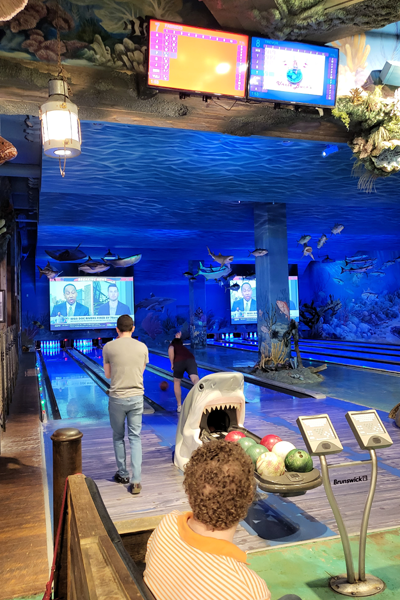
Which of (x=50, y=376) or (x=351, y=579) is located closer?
(x=351, y=579)

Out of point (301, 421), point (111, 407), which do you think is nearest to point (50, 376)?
point (111, 407)

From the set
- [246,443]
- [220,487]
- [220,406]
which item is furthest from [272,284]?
A: [220,487]

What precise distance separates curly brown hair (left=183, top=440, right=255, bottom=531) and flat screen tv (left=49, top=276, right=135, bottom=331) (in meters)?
19.6

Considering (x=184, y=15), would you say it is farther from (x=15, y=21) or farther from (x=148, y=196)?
(x=148, y=196)

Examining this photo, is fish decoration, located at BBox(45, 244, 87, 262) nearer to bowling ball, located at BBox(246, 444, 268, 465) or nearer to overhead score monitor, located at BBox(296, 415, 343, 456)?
bowling ball, located at BBox(246, 444, 268, 465)

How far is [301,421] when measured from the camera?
251 centimetres

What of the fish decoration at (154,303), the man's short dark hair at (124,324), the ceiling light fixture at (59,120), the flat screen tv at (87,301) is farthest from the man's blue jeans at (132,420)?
the fish decoration at (154,303)

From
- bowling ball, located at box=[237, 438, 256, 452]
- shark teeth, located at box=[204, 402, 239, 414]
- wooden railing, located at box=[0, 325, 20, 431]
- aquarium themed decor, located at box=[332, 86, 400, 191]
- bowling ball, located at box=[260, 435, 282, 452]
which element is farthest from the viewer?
wooden railing, located at box=[0, 325, 20, 431]

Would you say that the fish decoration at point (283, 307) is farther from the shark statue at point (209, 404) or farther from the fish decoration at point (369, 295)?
the fish decoration at point (369, 295)

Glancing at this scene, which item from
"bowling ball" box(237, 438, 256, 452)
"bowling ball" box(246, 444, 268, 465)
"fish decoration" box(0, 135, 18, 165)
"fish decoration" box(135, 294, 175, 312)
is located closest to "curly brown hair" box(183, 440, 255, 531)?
"bowling ball" box(246, 444, 268, 465)

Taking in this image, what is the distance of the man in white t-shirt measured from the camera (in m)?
3.80

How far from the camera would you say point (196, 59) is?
11.7ft

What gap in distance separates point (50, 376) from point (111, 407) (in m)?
8.52

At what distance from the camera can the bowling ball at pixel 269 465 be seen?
8.20 feet
